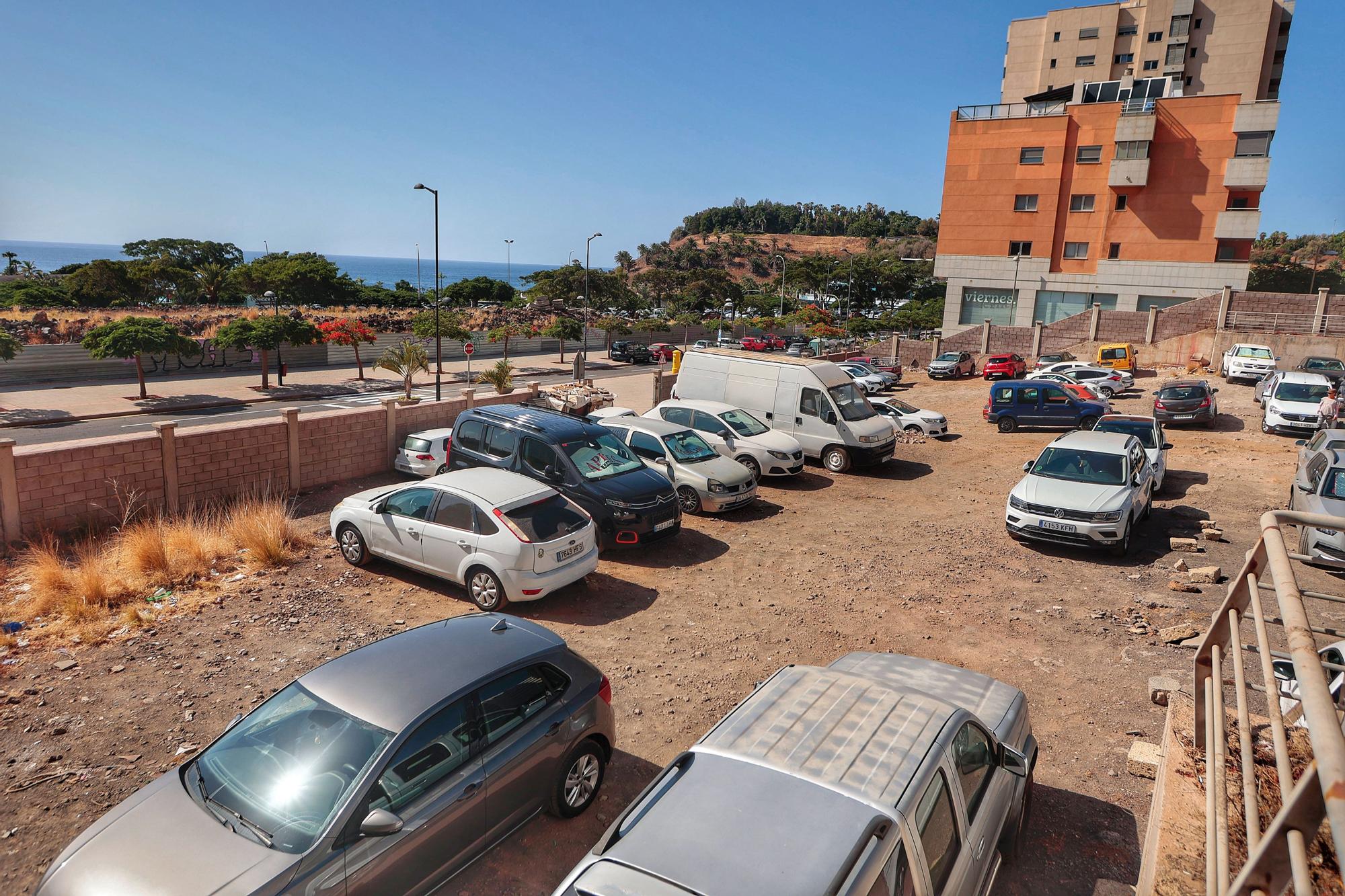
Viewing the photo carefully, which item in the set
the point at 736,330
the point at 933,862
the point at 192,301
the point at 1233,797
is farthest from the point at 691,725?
the point at 192,301

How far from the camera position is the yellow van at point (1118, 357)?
1366 inches

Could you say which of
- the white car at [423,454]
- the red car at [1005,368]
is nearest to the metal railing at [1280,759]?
the white car at [423,454]

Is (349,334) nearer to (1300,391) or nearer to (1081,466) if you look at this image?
(1081,466)

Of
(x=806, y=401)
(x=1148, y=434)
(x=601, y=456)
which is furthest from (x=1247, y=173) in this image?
(x=601, y=456)

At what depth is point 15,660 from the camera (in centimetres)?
791

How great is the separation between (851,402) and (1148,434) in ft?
19.9

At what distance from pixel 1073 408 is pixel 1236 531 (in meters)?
10.7

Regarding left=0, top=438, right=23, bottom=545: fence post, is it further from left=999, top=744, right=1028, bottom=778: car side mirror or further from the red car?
the red car

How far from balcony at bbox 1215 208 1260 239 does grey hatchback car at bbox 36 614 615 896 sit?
2102 inches

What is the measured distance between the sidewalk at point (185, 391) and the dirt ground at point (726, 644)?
21430 millimetres

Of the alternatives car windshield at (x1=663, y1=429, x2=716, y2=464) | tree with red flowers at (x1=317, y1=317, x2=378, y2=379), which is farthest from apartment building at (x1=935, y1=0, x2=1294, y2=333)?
car windshield at (x1=663, y1=429, x2=716, y2=464)

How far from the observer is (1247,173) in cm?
4491

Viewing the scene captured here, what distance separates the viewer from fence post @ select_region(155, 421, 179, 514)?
1237 centimetres

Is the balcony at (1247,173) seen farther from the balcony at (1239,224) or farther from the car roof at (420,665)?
the car roof at (420,665)
